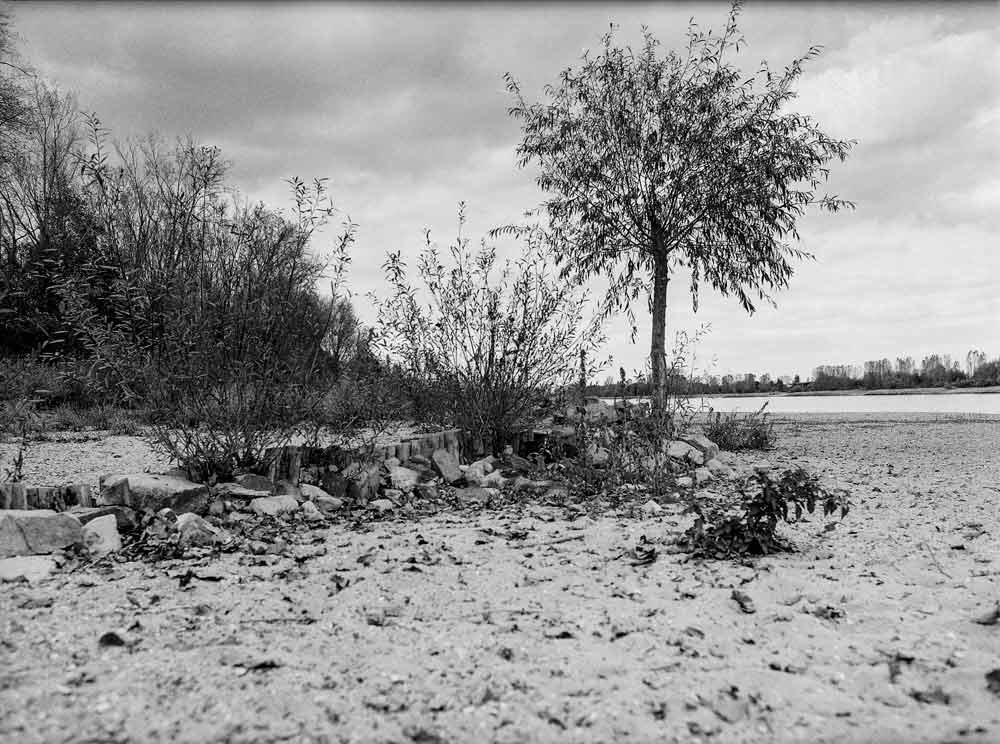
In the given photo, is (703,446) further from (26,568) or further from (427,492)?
(26,568)

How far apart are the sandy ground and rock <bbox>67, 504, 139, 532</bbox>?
2.33ft

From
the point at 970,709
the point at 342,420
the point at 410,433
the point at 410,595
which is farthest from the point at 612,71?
the point at 970,709

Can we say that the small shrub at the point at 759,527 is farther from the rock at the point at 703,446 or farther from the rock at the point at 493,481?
the rock at the point at 703,446

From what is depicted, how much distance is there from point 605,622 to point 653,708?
0.71m

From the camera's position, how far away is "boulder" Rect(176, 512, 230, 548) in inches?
151

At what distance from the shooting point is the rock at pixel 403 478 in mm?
5648

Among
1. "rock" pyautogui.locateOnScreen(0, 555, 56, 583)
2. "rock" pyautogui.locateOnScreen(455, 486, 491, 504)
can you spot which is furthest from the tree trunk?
"rock" pyautogui.locateOnScreen(0, 555, 56, 583)

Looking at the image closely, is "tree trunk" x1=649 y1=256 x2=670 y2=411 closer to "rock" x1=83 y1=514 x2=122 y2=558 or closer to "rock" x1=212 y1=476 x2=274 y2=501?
"rock" x1=212 y1=476 x2=274 y2=501

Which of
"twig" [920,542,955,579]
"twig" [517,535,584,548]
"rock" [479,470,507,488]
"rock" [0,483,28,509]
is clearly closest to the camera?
"twig" [920,542,955,579]

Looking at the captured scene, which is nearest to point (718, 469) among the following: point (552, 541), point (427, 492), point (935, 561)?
point (427, 492)

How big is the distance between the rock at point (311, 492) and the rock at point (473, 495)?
3.30 feet

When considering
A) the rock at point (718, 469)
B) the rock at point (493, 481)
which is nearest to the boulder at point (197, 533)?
the rock at point (493, 481)

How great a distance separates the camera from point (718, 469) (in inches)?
281

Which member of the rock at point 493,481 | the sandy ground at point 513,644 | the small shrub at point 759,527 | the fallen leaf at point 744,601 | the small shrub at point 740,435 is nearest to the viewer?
the sandy ground at point 513,644
